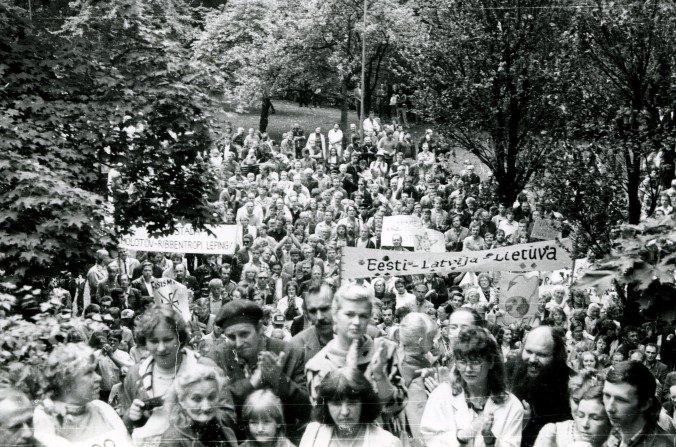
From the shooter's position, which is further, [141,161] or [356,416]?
[141,161]

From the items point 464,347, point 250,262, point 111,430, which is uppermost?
point 464,347

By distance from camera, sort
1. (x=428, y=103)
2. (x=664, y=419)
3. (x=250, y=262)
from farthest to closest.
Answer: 1. (x=428, y=103)
2. (x=250, y=262)
3. (x=664, y=419)

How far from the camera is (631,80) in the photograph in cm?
1343

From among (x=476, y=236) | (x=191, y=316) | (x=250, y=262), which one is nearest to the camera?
(x=191, y=316)

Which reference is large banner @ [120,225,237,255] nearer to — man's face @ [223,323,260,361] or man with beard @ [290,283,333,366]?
man with beard @ [290,283,333,366]

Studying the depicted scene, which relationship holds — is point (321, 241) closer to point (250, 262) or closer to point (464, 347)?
point (250, 262)

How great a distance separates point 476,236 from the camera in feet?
58.1

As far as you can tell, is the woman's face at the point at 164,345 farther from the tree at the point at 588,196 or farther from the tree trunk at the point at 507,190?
the tree trunk at the point at 507,190

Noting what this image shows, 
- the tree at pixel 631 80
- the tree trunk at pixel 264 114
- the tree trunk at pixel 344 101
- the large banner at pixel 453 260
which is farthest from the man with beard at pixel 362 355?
the tree trunk at pixel 264 114

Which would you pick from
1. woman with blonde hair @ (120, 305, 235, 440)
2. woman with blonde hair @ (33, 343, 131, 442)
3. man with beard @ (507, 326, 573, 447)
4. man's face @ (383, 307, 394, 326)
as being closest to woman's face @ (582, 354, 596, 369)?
man's face @ (383, 307, 394, 326)

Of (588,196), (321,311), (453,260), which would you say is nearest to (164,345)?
(321,311)

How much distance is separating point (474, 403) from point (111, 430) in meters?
1.95

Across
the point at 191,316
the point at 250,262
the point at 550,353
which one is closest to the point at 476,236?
the point at 250,262

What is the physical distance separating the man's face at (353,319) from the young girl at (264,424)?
71cm
